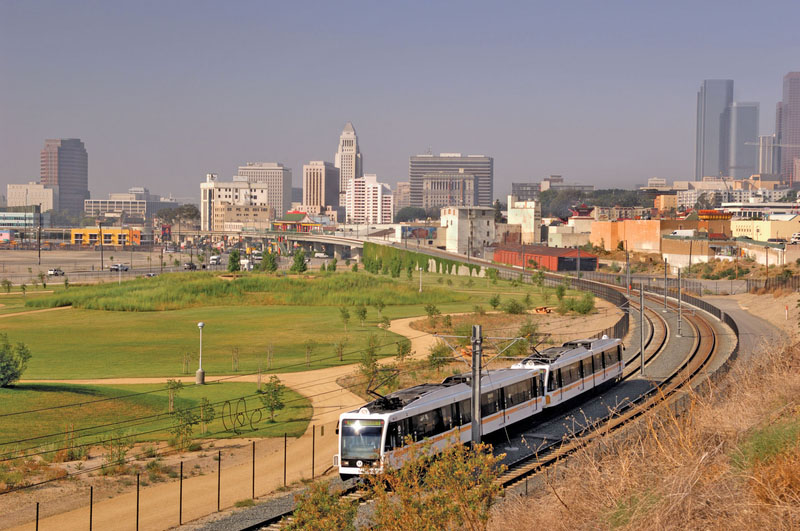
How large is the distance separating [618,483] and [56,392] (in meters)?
33.1

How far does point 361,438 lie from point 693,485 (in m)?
13.4

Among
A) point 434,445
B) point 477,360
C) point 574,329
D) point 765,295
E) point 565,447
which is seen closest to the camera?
point 477,360

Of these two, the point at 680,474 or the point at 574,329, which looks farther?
the point at 574,329

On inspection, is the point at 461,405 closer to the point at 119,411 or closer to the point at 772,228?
the point at 119,411

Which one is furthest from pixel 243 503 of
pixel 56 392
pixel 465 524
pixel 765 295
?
pixel 765 295

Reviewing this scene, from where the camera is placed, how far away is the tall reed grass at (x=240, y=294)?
3615 inches

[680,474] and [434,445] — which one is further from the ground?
[680,474]

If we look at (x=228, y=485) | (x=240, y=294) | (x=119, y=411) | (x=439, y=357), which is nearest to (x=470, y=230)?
(x=240, y=294)

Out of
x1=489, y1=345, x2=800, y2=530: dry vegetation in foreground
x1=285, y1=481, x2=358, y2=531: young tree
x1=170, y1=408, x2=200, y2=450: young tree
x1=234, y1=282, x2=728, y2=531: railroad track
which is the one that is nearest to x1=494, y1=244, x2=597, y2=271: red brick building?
x1=234, y1=282, x2=728, y2=531: railroad track

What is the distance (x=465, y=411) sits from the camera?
3131 centimetres

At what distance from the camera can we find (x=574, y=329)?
72938 millimetres

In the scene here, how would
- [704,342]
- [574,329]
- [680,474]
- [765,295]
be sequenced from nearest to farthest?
[680,474] < [704,342] < [574,329] < [765,295]

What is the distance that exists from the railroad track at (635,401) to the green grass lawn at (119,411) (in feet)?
38.8

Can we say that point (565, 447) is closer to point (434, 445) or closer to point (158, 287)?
point (434, 445)
